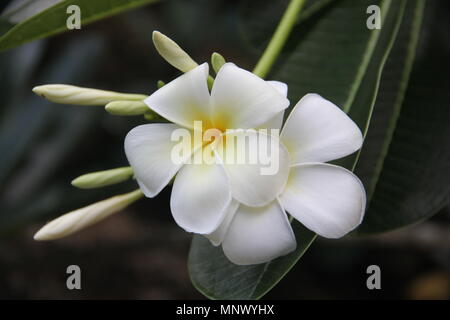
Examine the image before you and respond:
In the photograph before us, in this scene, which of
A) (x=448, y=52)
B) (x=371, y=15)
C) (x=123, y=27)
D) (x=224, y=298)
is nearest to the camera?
(x=224, y=298)

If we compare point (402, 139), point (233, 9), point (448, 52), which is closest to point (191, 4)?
point (233, 9)

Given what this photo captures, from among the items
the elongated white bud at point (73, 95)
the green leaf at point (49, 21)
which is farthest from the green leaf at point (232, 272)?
the green leaf at point (49, 21)

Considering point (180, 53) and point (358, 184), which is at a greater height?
point (180, 53)

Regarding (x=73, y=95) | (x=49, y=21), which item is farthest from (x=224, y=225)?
(x=49, y=21)

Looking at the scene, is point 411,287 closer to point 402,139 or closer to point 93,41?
point 402,139

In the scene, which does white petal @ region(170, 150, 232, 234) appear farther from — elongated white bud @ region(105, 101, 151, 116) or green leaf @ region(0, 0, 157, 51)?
green leaf @ region(0, 0, 157, 51)

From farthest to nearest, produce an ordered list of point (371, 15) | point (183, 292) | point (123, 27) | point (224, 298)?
point (123, 27) < point (183, 292) < point (371, 15) < point (224, 298)

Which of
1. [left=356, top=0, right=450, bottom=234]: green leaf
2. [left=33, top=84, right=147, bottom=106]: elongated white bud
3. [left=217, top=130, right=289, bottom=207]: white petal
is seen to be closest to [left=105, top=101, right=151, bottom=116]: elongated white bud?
[left=33, top=84, right=147, bottom=106]: elongated white bud

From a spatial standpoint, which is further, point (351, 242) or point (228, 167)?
point (351, 242)
